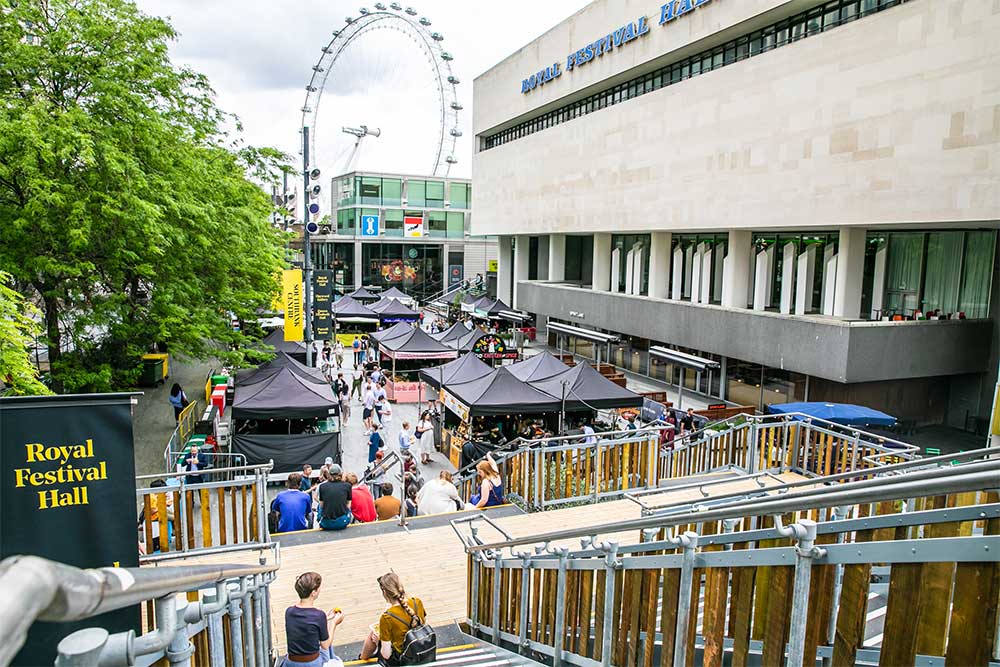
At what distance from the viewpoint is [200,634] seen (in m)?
3.68

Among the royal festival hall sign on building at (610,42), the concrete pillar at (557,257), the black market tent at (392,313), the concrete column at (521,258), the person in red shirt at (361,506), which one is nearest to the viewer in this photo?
the person in red shirt at (361,506)

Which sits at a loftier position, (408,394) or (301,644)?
(301,644)

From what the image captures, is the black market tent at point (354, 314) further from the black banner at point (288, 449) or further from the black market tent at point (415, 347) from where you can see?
the black banner at point (288, 449)

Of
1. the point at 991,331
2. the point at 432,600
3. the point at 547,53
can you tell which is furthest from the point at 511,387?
the point at 547,53

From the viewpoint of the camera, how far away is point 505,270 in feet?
174

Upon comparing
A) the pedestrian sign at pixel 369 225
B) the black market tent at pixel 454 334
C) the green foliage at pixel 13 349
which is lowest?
the black market tent at pixel 454 334

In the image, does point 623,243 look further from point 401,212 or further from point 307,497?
point 401,212

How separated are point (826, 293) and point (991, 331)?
4.84 meters

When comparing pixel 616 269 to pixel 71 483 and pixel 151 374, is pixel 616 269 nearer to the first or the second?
pixel 151 374

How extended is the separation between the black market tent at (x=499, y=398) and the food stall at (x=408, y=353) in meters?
8.25

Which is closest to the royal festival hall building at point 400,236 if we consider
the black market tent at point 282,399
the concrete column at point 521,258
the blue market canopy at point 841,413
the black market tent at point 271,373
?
the concrete column at point 521,258

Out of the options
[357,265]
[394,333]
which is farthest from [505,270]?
[394,333]

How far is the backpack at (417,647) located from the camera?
5.88 meters

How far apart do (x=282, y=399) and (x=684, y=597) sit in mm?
14092
